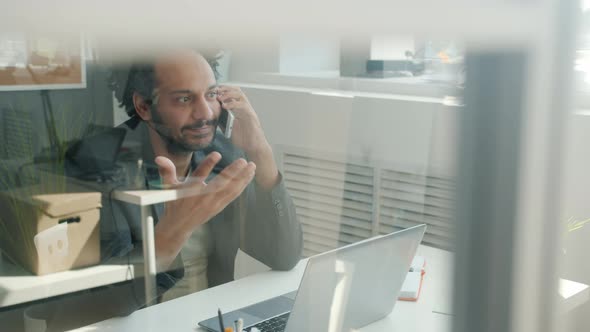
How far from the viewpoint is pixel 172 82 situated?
79 centimetres

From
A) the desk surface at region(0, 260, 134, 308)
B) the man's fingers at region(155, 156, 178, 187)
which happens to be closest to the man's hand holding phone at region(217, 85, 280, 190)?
the man's fingers at region(155, 156, 178, 187)

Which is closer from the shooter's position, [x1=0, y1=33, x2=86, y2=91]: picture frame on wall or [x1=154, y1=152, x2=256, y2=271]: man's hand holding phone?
[x1=0, y1=33, x2=86, y2=91]: picture frame on wall

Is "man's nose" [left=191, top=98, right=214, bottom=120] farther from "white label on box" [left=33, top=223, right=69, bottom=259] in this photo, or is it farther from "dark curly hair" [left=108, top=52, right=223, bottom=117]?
"white label on box" [left=33, top=223, right=69, bottom=259]

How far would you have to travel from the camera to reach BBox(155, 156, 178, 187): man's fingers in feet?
2.64

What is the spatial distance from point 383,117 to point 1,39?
46 cm

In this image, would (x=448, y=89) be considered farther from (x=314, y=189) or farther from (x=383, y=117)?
(x=314, y=189)

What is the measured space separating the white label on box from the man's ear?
162 mm

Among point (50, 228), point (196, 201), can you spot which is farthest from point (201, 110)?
point (50, 228)

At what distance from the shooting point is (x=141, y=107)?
0.78m

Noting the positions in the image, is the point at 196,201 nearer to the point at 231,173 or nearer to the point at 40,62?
the point at 231,173

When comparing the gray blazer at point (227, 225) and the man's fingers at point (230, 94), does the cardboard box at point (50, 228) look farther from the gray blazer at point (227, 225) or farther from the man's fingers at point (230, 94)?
the man's fingers at point (230, 94)

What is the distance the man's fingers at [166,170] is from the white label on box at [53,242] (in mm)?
131

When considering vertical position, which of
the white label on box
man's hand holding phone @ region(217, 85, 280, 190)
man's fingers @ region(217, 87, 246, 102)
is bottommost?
the white label on box

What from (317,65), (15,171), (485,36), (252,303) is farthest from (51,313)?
(485,36)
